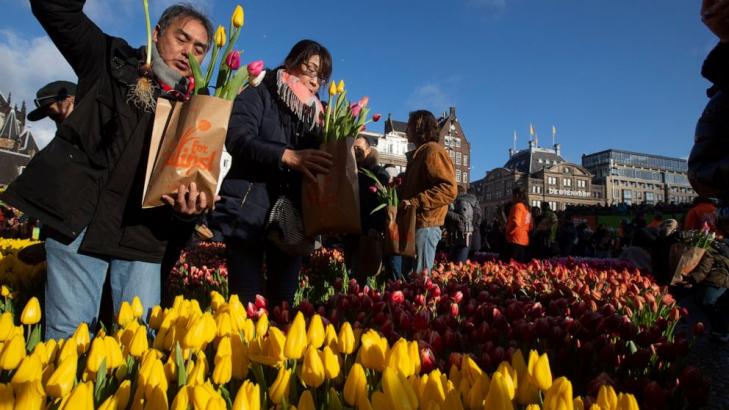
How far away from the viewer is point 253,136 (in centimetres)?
243

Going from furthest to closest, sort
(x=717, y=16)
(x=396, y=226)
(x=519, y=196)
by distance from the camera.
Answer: (x=519, y=196)
(x=396, y=226)
(x=717, y=16)

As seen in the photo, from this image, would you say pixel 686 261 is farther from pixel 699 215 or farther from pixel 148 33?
pixel 148 33

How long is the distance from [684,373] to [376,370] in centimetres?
124

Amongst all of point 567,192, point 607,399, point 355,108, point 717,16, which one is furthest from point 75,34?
point 567,192

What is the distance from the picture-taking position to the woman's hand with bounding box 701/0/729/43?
5.26 ft

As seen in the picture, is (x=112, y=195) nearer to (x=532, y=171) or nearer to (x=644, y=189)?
(x=532, y=171)

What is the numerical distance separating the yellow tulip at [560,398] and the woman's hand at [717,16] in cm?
140

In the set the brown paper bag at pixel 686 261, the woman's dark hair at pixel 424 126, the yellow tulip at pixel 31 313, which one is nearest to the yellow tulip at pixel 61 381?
the yellow tulip at pixel 31 313

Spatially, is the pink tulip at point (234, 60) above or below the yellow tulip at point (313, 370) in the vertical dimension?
above

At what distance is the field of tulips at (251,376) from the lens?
1089 mm

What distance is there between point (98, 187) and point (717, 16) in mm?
2500

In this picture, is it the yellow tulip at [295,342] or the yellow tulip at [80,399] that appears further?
the yellow tulip at [295,342]

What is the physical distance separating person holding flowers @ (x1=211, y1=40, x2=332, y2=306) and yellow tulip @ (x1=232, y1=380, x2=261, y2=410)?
4.55ft

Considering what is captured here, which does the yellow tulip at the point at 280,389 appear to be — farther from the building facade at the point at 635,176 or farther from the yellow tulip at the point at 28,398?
the building facade at the point at 635,176
